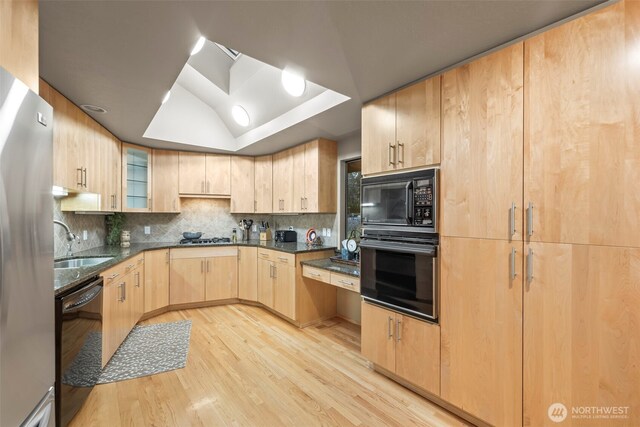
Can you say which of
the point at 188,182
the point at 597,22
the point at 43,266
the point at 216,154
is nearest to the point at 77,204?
the point at 188,182

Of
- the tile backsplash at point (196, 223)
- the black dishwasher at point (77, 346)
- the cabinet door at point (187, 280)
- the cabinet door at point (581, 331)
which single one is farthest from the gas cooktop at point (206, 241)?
the cabinet door at point (581, 331)

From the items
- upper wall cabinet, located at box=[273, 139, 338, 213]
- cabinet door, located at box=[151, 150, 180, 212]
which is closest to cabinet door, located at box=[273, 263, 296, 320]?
upper wall cabinet, located at box=[273, 139, 338, 213]

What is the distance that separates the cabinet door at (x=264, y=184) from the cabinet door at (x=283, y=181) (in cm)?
10

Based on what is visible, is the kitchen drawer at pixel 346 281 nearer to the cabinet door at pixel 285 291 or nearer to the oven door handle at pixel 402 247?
the oven door handle at pixel 402 247

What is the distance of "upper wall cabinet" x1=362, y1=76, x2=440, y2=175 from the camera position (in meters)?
1.96

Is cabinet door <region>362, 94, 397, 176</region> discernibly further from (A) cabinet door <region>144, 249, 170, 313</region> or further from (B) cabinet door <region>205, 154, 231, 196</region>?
(A) cabinet door <region>144, 249, 170, 313</region>

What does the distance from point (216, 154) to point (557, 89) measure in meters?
4.08

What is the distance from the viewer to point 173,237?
443cm

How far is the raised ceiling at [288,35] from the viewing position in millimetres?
1376

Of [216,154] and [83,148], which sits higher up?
[216,154]

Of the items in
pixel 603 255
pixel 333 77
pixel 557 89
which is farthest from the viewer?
pixel 333 77

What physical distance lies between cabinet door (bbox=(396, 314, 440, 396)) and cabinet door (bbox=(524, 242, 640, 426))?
0.52 m

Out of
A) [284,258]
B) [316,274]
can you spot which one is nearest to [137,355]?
[284,258]

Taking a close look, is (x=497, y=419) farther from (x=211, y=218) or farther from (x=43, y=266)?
(x=211, y=218)
